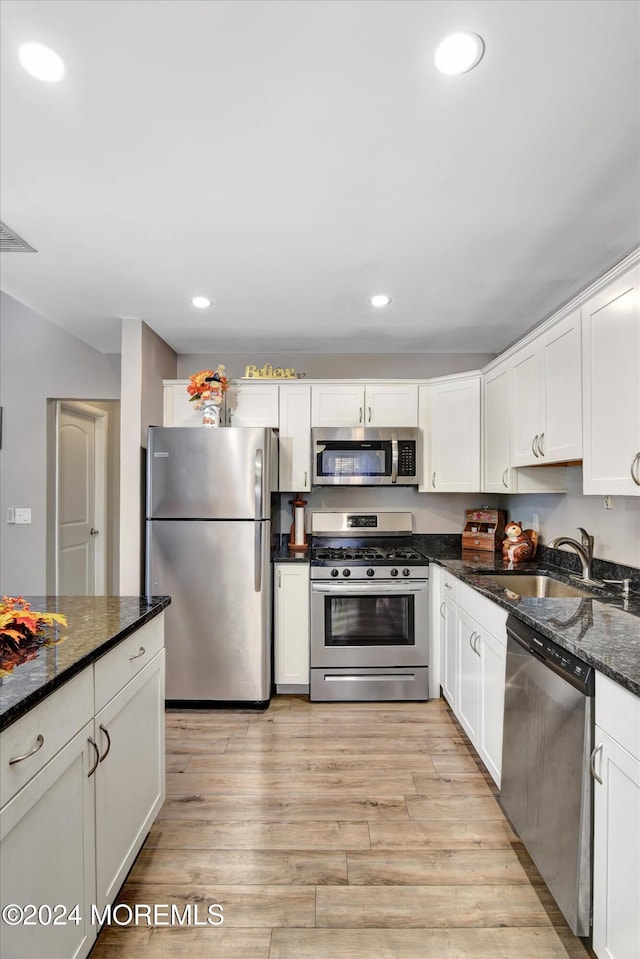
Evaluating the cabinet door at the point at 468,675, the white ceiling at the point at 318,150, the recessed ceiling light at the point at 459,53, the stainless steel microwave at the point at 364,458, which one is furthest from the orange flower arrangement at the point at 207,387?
the recessed ceiling light at the point at 459,53

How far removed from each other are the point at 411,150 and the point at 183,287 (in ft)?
4.91

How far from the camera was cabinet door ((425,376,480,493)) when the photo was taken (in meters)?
3.38

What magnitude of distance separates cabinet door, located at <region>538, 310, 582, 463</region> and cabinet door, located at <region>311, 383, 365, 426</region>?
1.40 m

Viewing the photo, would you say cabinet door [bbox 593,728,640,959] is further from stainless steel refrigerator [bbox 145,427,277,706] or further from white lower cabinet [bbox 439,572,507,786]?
stainless steel refrigerator [bbox 145,427,277,706]

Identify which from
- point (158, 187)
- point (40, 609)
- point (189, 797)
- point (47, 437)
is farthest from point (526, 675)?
point (47, 437)

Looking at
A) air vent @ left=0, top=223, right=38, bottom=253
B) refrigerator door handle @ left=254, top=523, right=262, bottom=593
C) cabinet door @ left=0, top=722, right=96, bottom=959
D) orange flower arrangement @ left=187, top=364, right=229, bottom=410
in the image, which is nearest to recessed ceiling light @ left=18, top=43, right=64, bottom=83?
air vent @ left=0, top=223, right=38, bottom=253

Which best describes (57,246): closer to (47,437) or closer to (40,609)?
(40,609)

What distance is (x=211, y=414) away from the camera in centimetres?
325

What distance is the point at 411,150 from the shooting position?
5.05 feet

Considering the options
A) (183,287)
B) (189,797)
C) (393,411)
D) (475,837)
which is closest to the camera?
(475,837)

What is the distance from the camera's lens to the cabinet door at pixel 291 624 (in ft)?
10.6

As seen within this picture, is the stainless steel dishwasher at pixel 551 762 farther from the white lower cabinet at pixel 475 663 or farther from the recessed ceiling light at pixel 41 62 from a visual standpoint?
the recessed ceiling light at pixel 41 62

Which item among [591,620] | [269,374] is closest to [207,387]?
[269,374]

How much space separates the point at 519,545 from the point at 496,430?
0.76 metres
